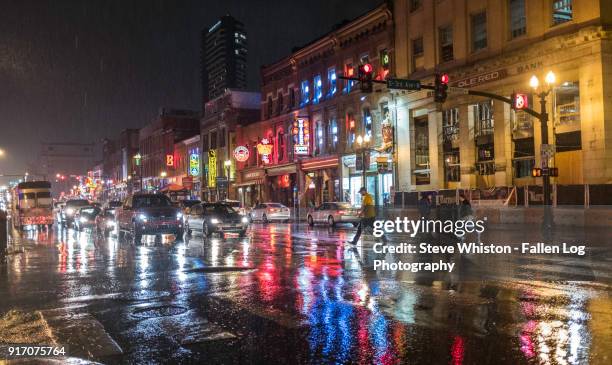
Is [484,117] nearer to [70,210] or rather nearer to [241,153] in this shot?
[241,153]

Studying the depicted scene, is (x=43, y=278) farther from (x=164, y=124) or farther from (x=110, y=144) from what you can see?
(x=110, y=144)

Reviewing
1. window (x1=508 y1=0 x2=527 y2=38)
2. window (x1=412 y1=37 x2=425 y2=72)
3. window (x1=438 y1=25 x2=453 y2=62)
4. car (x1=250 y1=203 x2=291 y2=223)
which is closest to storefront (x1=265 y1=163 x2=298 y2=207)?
car (x1=250 y1=203 x2=291 y2=223)

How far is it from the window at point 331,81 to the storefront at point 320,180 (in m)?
5.30

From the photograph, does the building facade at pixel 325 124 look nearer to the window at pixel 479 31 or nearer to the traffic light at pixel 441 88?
the window at pixel 479 31

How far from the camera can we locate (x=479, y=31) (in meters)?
34.4

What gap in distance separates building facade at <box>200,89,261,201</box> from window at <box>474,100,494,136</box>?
2981cm

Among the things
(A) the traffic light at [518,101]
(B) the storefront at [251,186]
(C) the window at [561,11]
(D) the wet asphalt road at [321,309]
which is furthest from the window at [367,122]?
(D) the wet asphalt road at [321,309]

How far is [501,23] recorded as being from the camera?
1272 inches

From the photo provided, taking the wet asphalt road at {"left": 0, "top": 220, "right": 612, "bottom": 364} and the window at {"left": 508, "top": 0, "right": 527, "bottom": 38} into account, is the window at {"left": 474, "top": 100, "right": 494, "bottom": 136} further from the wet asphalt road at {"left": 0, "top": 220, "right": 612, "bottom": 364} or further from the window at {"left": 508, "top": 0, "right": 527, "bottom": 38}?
the wet asphalt road at {"left": 0, "top": 220, "right": 612, "bottom": 364}

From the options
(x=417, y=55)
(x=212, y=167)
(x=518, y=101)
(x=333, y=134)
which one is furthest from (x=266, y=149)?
(x=518, y=101)

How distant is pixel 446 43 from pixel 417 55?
2.76 metres

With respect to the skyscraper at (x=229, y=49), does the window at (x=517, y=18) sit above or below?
below

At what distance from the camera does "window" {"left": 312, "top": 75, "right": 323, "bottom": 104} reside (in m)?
48.7

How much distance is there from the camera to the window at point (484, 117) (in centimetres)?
3350
